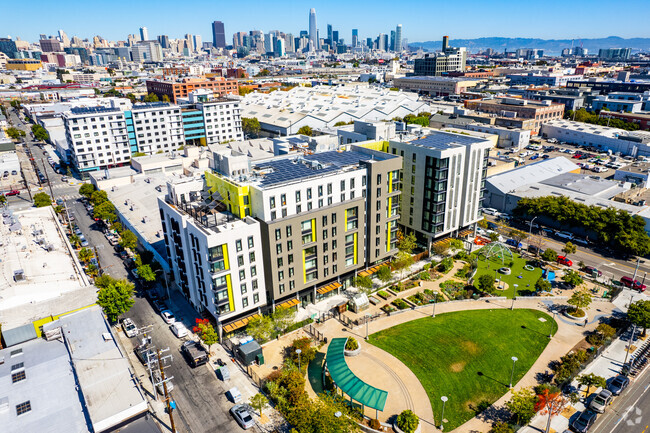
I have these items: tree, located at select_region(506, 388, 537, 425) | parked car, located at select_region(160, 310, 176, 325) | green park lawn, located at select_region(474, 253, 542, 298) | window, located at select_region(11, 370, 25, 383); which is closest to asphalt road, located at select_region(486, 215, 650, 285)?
green park lawn, located at select_region(474, 253, 542, 298)

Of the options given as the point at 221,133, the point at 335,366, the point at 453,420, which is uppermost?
the point at 221,133

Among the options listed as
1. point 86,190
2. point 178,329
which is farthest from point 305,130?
point 178,329

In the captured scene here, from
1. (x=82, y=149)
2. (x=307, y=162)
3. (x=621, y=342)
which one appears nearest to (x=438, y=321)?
(x=621, y=342)

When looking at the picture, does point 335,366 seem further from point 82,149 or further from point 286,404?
point 82,149

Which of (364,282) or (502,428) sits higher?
(364,282)

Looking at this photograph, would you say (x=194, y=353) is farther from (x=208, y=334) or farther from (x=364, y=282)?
(x=364, y=282)

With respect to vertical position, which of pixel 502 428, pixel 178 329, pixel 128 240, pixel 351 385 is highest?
pixel 128 240
